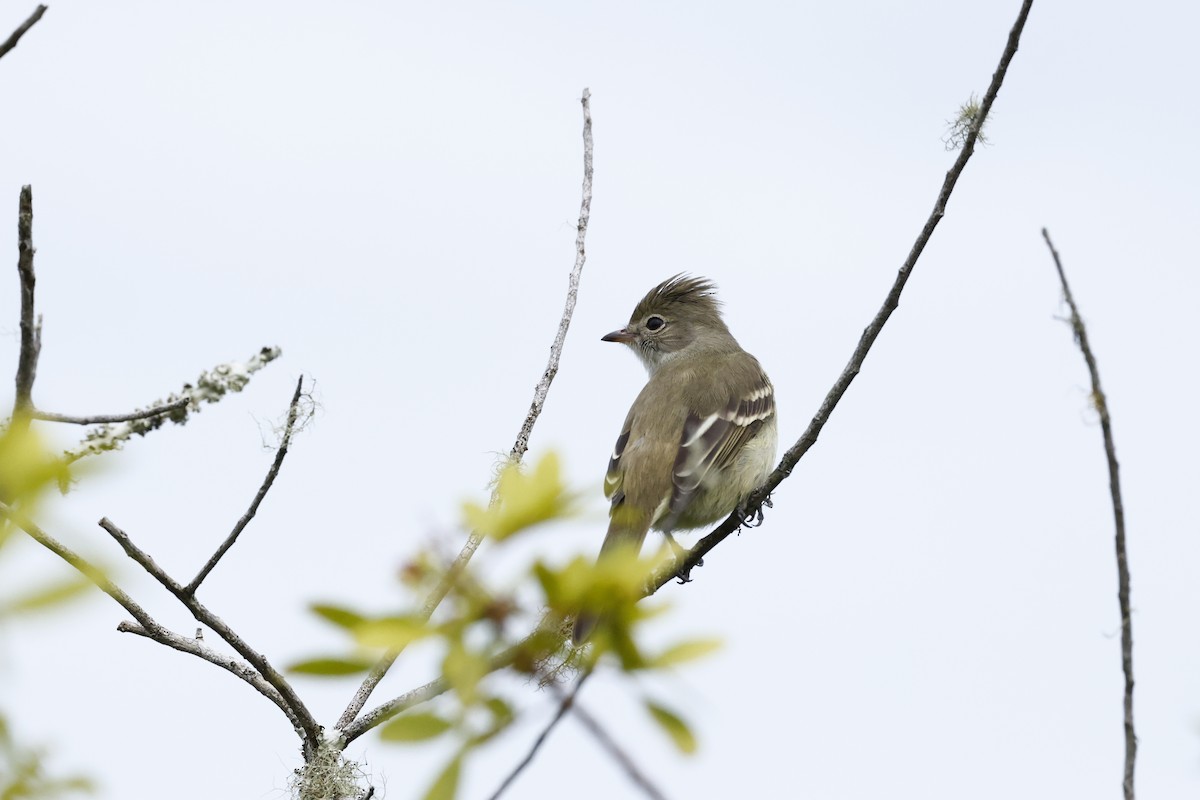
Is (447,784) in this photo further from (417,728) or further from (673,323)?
(673,323)

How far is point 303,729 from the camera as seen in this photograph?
410cm

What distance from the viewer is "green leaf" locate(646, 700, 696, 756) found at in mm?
1473

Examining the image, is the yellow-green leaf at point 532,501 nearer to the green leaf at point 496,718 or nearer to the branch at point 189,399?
the green leaf at point 496,718

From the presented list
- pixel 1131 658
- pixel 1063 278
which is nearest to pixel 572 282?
pixel 1063 278

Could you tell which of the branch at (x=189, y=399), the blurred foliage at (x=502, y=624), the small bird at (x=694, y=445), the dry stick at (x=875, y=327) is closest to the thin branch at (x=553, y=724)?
the blurred foliage at (x=502, y=624)

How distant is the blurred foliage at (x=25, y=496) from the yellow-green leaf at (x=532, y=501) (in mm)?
498

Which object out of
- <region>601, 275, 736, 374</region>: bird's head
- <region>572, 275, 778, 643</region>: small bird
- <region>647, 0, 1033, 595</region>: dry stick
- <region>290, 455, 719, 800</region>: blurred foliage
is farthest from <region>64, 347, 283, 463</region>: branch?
<region>601, 275, 736, 374</region>: bird's head

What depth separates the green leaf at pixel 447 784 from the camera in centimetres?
144

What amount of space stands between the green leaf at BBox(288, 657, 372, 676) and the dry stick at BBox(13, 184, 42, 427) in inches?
18.7

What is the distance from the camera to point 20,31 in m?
2.23

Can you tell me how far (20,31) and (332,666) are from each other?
128 cm

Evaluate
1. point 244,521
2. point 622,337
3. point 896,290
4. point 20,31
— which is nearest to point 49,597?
point 20,31

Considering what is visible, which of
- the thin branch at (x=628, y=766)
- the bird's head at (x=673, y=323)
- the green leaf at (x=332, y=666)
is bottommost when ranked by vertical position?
the thin branch at (x=628, y=766)

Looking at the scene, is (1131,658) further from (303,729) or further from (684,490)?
(684,490)
